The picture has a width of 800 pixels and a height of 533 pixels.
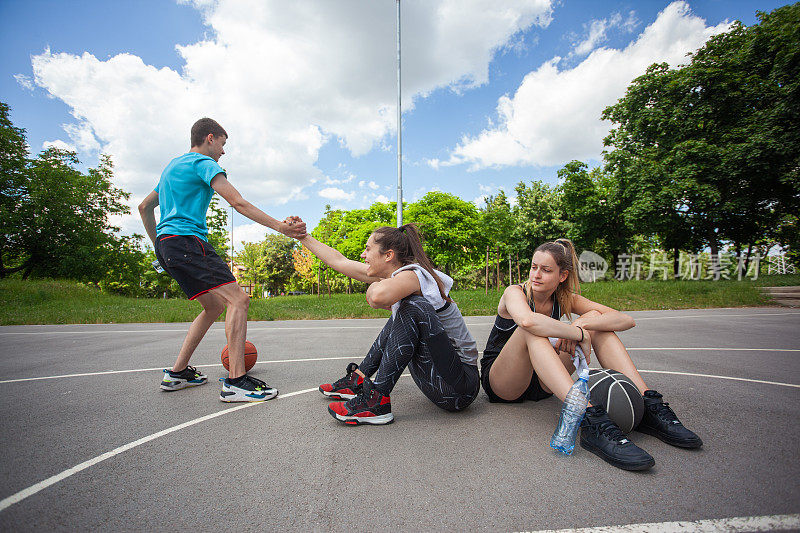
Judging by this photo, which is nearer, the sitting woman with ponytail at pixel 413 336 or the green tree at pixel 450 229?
the sitting woman with ponytail at pixel 413 336

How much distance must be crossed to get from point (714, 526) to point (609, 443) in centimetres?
61

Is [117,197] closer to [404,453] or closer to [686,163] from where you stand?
[404,453]

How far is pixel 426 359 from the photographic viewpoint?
268cm

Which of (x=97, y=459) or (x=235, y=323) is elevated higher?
(x=235, y=323)

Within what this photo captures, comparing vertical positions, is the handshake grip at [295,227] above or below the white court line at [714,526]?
above

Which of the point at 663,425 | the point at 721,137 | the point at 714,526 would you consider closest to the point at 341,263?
the point at 663,425

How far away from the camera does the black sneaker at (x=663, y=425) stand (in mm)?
2305

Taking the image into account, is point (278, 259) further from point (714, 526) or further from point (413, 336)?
point (714, 526)

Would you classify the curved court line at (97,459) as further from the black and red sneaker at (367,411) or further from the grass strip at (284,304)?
the grass strip at (284,304)

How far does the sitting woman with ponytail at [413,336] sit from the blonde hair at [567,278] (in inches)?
26.3

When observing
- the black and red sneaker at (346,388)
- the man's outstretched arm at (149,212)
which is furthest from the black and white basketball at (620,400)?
the man's outstretched arm at (149,212)

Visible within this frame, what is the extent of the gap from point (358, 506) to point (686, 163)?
25.0 meters

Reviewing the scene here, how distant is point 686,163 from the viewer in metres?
20.1

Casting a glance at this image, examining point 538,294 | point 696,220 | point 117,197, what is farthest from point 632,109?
point 117,197
